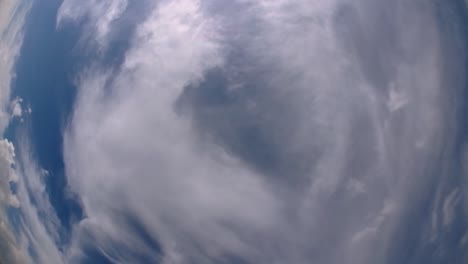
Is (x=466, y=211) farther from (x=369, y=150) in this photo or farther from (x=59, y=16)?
(x=59, y=16)

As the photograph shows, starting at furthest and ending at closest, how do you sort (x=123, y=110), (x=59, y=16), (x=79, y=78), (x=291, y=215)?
(x=59, y=16) → (x=79, y=78) → (x=123, y=110) → (x=291, y=215)

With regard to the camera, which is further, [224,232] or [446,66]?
[446,66]

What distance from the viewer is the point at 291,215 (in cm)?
553

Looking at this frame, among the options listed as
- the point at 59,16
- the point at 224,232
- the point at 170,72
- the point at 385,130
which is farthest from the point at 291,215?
the point at 59,16

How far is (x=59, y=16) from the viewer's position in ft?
23.2

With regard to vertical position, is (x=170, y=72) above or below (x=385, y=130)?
below

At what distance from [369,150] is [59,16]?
6.10m

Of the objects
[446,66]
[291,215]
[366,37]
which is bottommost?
[291,215]

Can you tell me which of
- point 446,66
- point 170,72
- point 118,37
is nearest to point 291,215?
point 170,72

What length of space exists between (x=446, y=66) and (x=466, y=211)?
2.41 meters

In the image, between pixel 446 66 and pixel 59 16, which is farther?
pixel 59 16

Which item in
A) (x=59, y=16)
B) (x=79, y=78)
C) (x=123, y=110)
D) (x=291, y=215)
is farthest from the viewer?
(x=59, y=16)

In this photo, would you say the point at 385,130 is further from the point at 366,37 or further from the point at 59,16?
the point at 59,16

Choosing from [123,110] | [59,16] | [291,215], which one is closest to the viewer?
[291,215]
